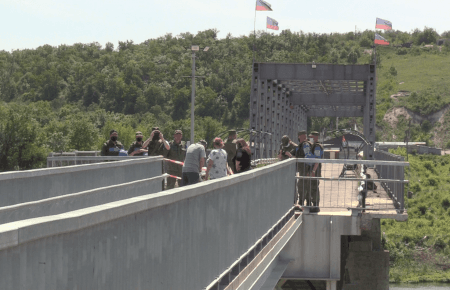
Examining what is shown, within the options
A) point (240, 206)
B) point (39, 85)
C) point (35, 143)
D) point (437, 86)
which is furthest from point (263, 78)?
point (39, 85)

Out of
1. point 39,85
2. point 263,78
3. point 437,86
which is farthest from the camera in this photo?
point 39,85

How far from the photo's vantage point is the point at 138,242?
4383 millimetres

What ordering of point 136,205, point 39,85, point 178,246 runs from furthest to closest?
point 39,85, point 178,246, point 136,205

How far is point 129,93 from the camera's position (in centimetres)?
19012

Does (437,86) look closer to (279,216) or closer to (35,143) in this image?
(35,143)

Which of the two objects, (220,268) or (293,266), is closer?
(220,268)

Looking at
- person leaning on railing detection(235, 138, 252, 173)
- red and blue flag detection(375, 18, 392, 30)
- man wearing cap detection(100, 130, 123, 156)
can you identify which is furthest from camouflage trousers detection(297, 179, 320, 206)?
red and blue flag detection(375, 18, 392, 30)

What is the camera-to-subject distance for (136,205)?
168 inches

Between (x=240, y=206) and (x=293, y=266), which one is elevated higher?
(x=240, y=206)

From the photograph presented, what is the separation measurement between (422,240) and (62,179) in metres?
67.7

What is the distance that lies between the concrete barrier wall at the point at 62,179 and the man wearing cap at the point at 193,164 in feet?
3.72

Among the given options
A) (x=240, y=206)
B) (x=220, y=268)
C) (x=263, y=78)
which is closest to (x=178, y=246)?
(x=220, y=268)

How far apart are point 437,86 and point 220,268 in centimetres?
18510

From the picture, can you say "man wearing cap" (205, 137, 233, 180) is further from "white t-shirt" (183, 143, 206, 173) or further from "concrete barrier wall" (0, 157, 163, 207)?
"concrete barrier wall" (0, 157, 163, 207)
